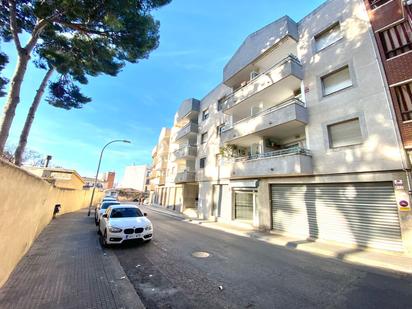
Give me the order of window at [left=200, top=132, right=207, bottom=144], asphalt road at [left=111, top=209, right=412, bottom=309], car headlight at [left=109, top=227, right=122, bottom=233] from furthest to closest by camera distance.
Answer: window at [left=200, top=132, right=207, bottom=144] < car headlight at [left=109, top=227, right=122, bottom=233] < asphalt road at [left=111, top=209, right=412, bottom=309]

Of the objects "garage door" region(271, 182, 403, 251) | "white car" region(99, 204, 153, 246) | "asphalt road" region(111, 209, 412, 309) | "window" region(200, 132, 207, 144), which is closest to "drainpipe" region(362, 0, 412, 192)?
"garage door" region(271, 182, 403, 251)

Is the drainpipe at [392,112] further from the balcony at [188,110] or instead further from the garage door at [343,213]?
the balcony at [188,110]

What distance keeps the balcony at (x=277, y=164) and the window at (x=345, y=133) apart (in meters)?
1.36

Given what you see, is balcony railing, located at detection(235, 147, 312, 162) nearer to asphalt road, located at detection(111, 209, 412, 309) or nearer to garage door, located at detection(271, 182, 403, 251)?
garage door, located at detection(271, 182, 403, 251)

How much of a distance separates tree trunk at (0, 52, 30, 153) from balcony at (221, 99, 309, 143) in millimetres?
12348

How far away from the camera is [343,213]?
9141 millimetres

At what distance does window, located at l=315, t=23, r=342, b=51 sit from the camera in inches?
426

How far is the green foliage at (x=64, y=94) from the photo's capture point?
39.6ft

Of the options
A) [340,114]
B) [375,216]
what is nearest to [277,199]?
[375,216]

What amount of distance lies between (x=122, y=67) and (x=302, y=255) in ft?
Answer: 44.0

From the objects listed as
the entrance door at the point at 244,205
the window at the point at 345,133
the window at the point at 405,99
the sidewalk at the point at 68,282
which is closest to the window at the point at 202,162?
the entrance door at the point at 244,205

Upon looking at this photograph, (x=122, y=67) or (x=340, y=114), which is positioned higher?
(x=122, y=67)

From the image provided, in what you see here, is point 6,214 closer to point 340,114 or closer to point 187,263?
point 187,263

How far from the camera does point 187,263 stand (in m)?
5.83
